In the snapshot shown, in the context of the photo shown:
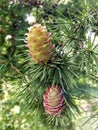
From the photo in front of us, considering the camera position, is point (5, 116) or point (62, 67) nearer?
point (62, 67)

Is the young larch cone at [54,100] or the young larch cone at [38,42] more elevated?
the young larch cone at [38,42]

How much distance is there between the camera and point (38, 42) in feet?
1.82

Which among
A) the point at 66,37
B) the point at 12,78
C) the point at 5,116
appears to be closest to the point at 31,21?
the point at 12,78

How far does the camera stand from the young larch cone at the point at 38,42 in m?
0.56

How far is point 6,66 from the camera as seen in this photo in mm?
745

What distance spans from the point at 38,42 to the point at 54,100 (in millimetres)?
113

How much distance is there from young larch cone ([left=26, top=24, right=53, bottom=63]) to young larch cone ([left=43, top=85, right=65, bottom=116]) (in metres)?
0.06

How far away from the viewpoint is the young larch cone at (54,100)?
0.60 m

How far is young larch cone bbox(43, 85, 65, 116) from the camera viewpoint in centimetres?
60

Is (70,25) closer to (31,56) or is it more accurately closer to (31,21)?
(31,56)

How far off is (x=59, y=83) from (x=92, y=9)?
0.51ft

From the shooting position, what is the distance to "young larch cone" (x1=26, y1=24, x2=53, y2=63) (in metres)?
0.56

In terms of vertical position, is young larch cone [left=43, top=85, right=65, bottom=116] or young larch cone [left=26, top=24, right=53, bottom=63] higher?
young larch cone [left=26, top=24, right=53, bottom=63]

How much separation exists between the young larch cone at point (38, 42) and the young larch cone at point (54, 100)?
64 mm
